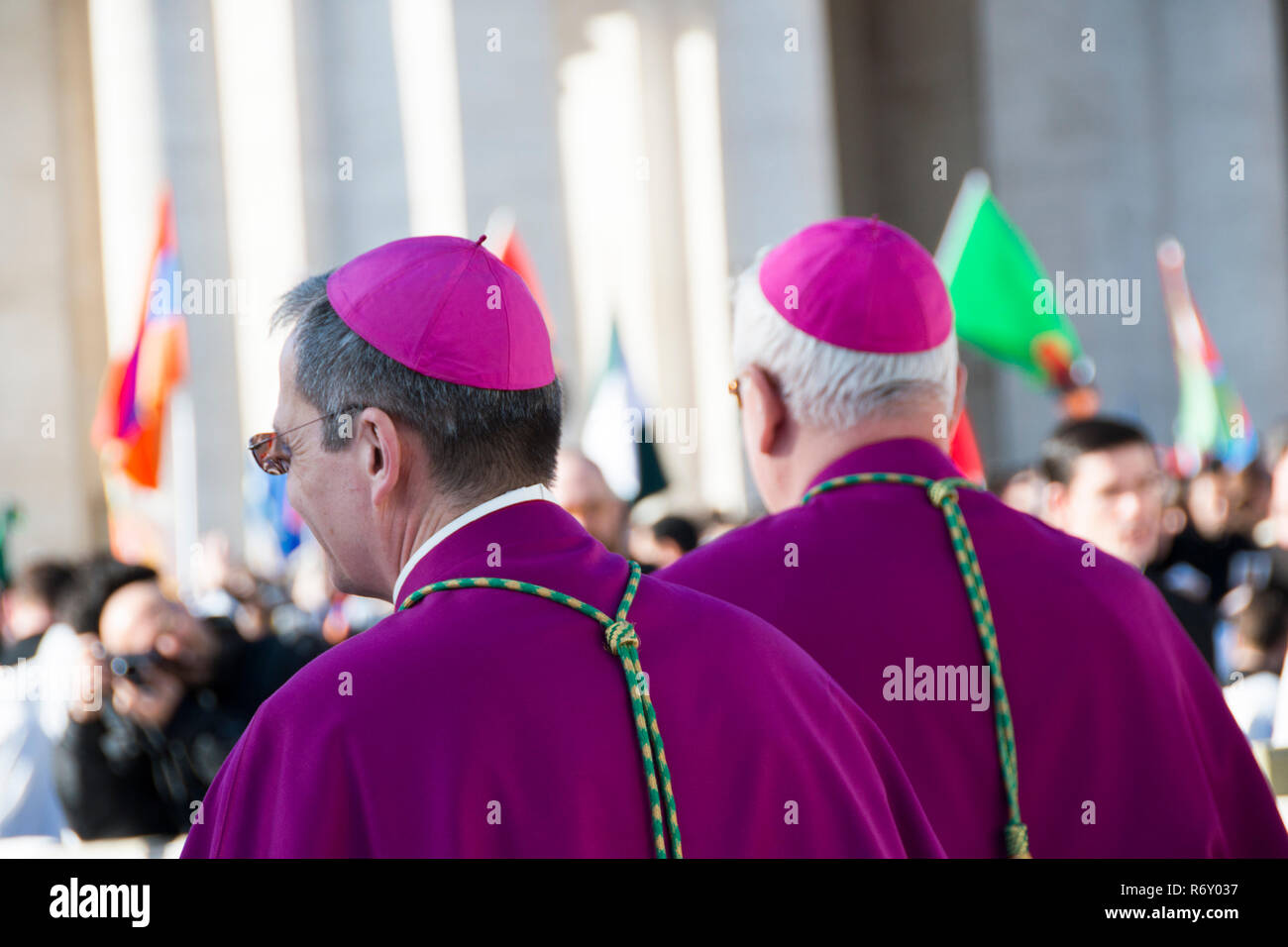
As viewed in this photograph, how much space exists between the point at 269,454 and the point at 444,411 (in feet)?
1.02

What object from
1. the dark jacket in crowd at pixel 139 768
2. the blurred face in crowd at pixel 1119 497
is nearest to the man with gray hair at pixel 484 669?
the blurred face in crowd at pixel 1119 497

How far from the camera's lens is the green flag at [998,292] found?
24.7 feet

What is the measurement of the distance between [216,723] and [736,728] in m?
4.22

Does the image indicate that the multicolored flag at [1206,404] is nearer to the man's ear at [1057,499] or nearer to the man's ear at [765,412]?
the man's ear at [1057,499]

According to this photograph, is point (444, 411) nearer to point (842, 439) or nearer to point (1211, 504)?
point (842, 439)

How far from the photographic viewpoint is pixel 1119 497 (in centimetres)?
513

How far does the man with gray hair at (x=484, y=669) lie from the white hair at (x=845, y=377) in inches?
31.2

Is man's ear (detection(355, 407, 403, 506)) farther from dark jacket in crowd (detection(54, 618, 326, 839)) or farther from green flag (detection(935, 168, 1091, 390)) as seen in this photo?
green flag (detection(935, 168, 1091, 390))

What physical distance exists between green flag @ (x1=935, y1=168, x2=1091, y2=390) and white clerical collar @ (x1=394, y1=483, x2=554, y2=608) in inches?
221

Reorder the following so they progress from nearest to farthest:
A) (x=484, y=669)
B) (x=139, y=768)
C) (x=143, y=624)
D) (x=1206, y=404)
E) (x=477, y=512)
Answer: (x=484, y=669) < (x=477, y=512) < (x=139, y=768) < (x=143, y=624) < (x=1206, y=404)

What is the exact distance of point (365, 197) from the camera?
50.4 ft

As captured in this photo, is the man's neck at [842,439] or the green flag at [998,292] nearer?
the man's neck at [842,439]

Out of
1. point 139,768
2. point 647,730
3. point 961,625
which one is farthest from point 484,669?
point 139,768

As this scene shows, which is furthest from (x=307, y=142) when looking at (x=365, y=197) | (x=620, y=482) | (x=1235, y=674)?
(x=1235, y=674)
